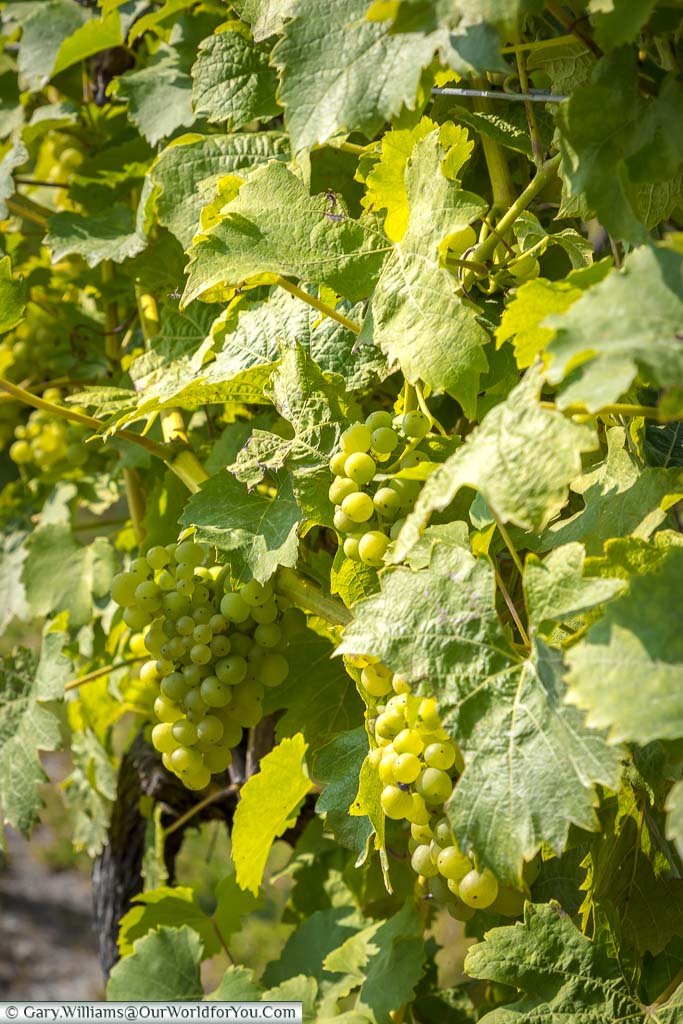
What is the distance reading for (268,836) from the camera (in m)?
0.96

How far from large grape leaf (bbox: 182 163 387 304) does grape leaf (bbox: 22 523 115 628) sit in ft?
2.05

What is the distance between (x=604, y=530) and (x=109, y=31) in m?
0.95

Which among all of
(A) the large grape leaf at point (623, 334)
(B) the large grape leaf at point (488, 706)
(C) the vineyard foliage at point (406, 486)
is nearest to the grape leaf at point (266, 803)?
(C) the vineyard foliage at point (406, 486)

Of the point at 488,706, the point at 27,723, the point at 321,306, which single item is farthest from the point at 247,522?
the point at 27,723

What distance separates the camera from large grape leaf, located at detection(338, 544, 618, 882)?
57cm

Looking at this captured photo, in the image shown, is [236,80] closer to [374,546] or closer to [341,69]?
[341,69]

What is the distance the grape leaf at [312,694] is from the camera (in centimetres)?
102

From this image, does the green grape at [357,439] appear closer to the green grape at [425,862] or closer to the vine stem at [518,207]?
the vine stem at [518,207]

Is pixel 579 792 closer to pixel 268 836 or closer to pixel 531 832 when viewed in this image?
pixel 531 832

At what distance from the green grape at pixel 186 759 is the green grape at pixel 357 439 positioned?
0.31 metres

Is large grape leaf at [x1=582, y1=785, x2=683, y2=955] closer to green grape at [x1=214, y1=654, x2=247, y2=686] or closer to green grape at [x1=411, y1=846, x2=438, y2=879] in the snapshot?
green grape at [x1=411, y1=846, x2=438, y2=879]

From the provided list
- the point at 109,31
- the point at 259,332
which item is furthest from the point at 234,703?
the point at 109,31

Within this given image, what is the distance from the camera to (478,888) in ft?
2.25

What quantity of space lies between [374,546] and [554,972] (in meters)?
0.36
